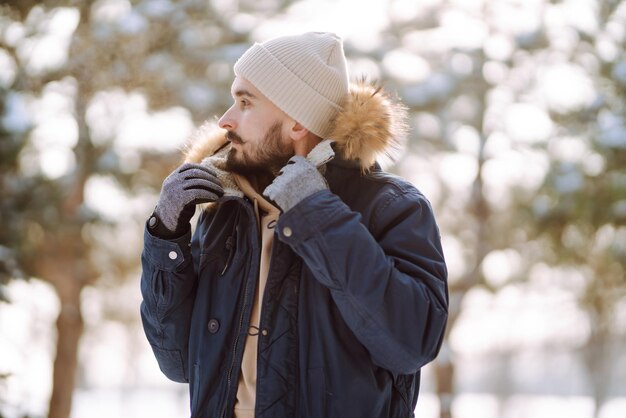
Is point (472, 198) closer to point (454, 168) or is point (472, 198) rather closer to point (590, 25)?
point (454, 168)

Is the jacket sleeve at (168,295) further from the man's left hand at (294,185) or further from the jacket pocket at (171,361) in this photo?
the man's left hand at (294,185)

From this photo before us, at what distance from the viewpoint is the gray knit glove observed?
2.27 m

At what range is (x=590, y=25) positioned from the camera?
1033 centimetres

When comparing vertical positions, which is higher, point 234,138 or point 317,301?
point 234,138

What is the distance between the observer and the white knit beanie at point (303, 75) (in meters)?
2.67

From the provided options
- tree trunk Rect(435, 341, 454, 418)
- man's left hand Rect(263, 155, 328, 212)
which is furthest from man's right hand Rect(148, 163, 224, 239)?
tree trunk Rect(435, 341, 454, 418)

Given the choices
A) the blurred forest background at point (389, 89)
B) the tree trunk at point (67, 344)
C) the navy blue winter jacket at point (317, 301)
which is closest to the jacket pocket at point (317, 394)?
the navy blue winter jacket at point (317, 301)

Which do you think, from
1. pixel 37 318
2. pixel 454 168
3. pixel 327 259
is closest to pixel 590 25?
pixel 454 168

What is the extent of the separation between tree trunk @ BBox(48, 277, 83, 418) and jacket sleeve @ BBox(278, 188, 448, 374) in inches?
364

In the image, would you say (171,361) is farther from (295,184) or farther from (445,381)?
(445,381)

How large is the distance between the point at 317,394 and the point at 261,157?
76 centimetres

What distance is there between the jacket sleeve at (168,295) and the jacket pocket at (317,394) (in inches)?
19.2

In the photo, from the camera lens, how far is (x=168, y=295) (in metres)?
2.48

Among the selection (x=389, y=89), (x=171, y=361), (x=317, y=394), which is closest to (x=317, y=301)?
(x=317, y=394)
